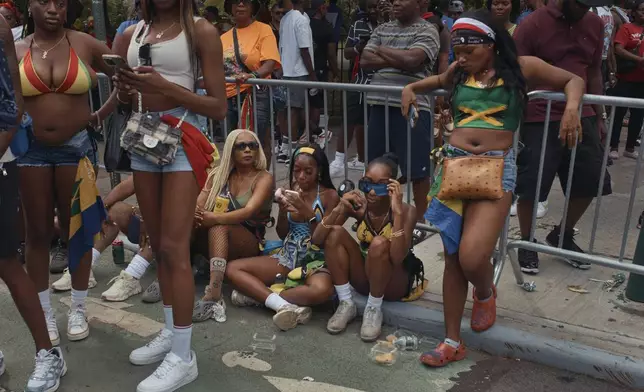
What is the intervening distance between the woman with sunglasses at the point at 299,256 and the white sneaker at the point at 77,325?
920 millimetres

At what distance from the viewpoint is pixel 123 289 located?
15.5 ft

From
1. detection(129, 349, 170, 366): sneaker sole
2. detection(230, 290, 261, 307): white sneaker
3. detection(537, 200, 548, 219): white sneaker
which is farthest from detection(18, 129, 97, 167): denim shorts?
detection(537, 200, 548, 219): white sneaker

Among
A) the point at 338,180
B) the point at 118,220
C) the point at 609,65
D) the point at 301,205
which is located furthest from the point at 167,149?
the point at 609,65

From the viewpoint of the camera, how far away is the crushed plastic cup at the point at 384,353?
150 inches

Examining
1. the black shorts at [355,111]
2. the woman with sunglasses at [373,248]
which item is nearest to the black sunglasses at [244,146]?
the woman with sunglasses at [373,248]

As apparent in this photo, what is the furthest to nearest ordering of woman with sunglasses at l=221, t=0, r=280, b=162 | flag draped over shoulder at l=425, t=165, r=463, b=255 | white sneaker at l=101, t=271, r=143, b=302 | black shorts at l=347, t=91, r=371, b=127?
black shorts at l=347, t=91, r=371, b=127
woman with sunglasses at l=221, t=0, r=280, b=162
white sneaker at l=101, t=271, r=143, b=302
flag draped over shoulder at l=425, t=165, r=463, b=255

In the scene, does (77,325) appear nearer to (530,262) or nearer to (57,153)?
(57,153)

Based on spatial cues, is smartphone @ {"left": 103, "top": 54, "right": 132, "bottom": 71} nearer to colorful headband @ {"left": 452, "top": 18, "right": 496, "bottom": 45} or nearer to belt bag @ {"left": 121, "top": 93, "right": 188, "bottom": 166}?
belt bag @ {"left": 121, "top": 93, "right": 188, "bottom": 166}

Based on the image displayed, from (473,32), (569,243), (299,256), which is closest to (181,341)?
(299,256)

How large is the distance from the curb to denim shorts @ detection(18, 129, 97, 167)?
6.74ft

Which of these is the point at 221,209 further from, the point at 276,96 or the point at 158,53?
the point at 276,96

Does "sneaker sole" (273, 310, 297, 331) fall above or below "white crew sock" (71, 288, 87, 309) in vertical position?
below

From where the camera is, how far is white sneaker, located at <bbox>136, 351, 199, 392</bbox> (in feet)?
11.2

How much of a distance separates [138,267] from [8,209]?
1.62m
